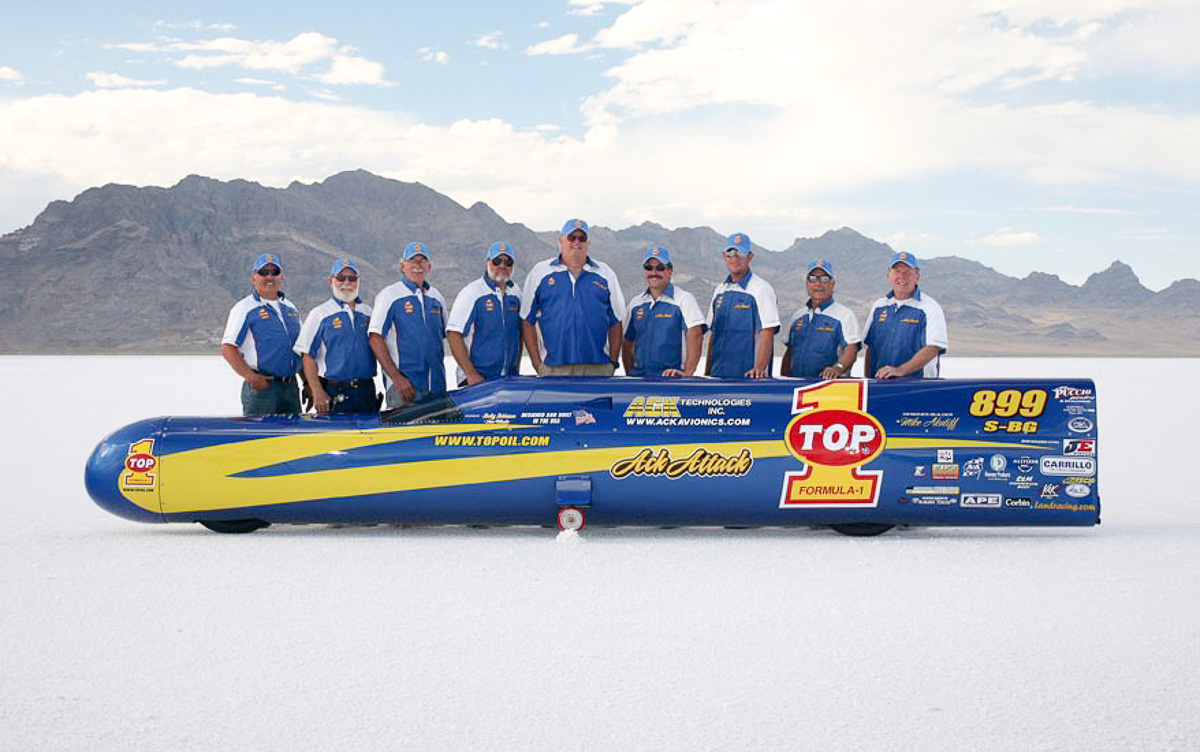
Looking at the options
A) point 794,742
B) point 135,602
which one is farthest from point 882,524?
point 135,602

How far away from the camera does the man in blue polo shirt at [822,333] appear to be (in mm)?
9086

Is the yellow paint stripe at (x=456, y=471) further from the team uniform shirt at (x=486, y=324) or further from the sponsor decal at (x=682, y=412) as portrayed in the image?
the team uniform shirt at (x=486, y=324)

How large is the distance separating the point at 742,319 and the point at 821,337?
64 cm

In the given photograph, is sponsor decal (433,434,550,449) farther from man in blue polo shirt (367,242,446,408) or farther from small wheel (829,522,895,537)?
small wheel (829,522,895,537)

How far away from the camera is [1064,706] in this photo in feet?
14.3

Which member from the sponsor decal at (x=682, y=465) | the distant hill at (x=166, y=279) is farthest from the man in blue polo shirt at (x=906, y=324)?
the distant hill at (x=166, y=279)

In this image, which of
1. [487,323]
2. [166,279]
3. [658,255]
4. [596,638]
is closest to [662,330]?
[658,255]

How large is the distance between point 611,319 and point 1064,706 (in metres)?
5.29

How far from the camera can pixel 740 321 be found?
9.05m

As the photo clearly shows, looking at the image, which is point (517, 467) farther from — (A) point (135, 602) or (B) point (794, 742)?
(B) point (794, 742)

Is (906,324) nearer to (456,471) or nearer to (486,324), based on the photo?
(486,324)

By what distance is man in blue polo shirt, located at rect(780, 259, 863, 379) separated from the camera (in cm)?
909

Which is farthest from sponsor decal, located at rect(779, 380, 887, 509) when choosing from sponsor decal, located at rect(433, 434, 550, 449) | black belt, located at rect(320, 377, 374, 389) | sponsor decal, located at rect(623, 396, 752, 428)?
black belt, located at rect(320, 377, 374, 389)

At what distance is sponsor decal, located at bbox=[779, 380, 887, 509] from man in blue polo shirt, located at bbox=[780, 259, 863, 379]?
1255 millimetres
